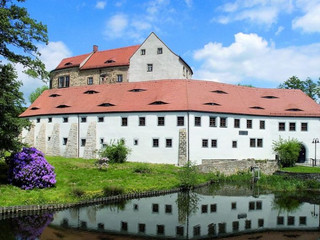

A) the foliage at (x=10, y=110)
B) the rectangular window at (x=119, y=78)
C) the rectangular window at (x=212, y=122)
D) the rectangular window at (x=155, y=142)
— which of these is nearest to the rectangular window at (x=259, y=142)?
the rectangular window at (x=212, y=122)

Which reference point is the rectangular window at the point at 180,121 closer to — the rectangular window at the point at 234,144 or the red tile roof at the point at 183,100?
the red tile roof at the point at 183,100

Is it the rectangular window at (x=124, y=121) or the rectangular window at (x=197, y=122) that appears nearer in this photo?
the rectangular window at (x=197, y=122)

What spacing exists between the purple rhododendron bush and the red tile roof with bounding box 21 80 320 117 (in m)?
17.7

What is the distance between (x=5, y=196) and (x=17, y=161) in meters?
3.51

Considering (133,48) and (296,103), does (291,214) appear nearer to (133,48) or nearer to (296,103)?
(296,103)

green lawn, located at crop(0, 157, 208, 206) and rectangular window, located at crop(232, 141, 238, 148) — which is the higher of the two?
rectangular window, located at crop(232, 141, 238, 148)

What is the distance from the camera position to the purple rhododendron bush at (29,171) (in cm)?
2253

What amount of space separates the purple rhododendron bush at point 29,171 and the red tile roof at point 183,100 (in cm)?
1769

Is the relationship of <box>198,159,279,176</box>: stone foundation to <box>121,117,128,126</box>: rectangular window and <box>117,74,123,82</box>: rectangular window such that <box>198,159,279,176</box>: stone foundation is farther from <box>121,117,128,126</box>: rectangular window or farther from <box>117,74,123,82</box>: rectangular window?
<box>117,74,123,82</box>: rectangular window

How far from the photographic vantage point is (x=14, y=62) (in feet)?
66.2

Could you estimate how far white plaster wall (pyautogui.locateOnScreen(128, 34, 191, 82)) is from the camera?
49.2m

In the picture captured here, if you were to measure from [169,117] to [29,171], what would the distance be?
19.4 m

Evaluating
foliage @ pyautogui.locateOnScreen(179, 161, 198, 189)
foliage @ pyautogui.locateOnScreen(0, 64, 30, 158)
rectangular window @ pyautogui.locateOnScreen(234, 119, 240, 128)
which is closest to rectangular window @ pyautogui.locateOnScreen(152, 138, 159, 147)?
foliage @ pyautogui.locateOnScreen(179, 161, 198, 189)

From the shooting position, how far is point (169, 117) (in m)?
38.4
